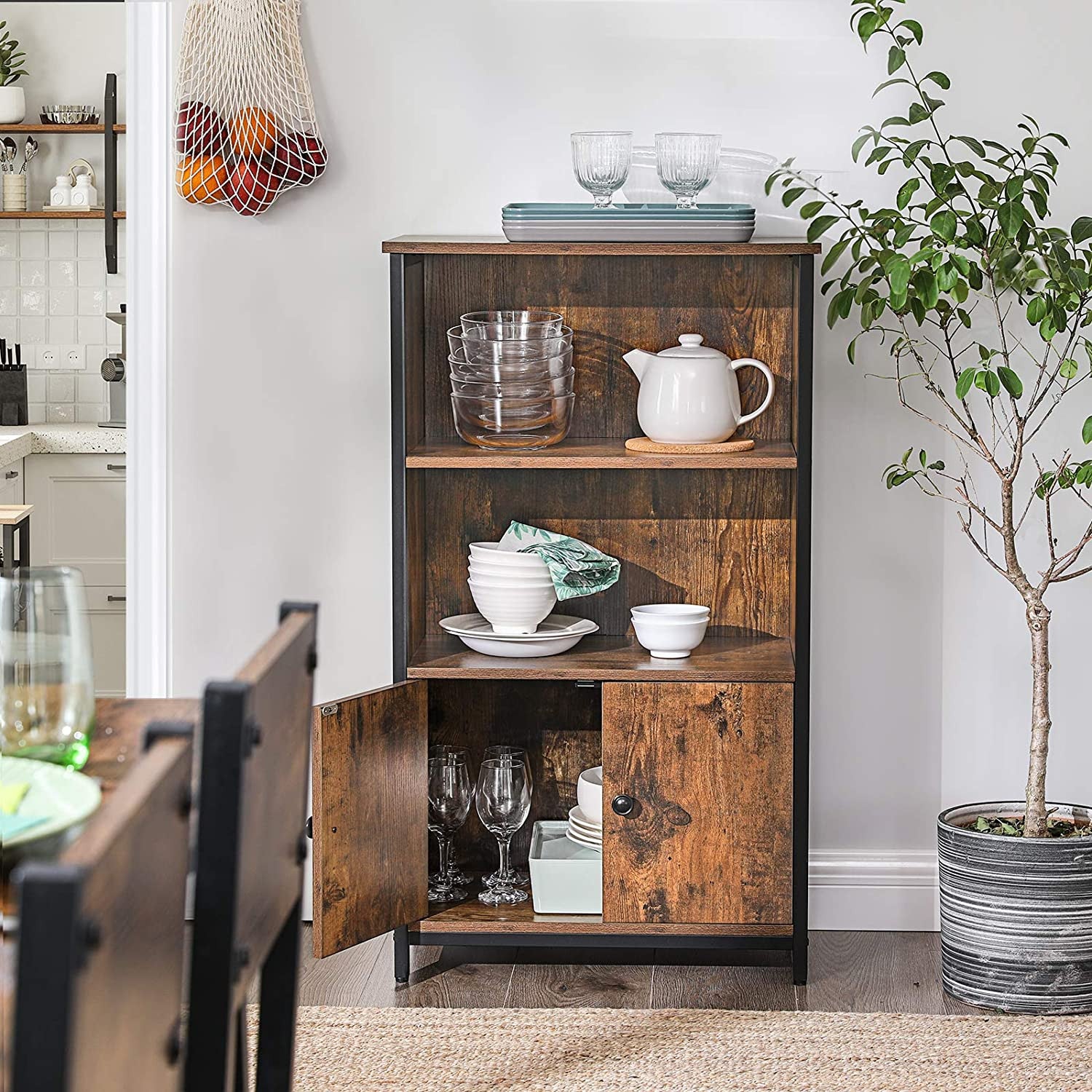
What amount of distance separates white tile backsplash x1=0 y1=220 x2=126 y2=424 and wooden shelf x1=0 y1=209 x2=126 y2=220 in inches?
6.3

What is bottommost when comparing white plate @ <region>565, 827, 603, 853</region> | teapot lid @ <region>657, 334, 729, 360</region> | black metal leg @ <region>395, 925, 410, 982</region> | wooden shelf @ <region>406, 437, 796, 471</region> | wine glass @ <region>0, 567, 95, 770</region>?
black metal leg @ <region>395, 925, 410, 982</region>

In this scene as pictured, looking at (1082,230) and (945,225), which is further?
(1082,230)

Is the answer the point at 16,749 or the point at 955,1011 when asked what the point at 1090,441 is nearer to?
the point at 955,1011

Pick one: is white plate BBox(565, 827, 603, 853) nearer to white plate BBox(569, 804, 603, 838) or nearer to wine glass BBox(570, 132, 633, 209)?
white plate BBox(569, 804, 603, 838)

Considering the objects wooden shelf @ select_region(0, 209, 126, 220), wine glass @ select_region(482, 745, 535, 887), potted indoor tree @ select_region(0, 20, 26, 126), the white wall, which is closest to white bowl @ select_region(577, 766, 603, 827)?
wine glass @ select_region(482, 745, 535, 887)

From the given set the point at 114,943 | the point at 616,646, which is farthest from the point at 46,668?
the point at 616,646

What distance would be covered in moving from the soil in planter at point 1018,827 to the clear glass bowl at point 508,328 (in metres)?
1.17

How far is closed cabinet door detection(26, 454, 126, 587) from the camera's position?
171 inches

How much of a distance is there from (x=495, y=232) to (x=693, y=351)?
1.59 feet

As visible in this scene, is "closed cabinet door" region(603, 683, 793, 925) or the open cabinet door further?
"closed cabinet door" region(603, 683, 793, 925)

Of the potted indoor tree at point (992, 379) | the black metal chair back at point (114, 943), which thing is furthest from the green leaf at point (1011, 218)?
the black metal chair back at point (114, 943)

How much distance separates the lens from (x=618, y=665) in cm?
246

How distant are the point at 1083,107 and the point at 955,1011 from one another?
1672 millimetres

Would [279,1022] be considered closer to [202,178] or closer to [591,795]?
[591,795]
